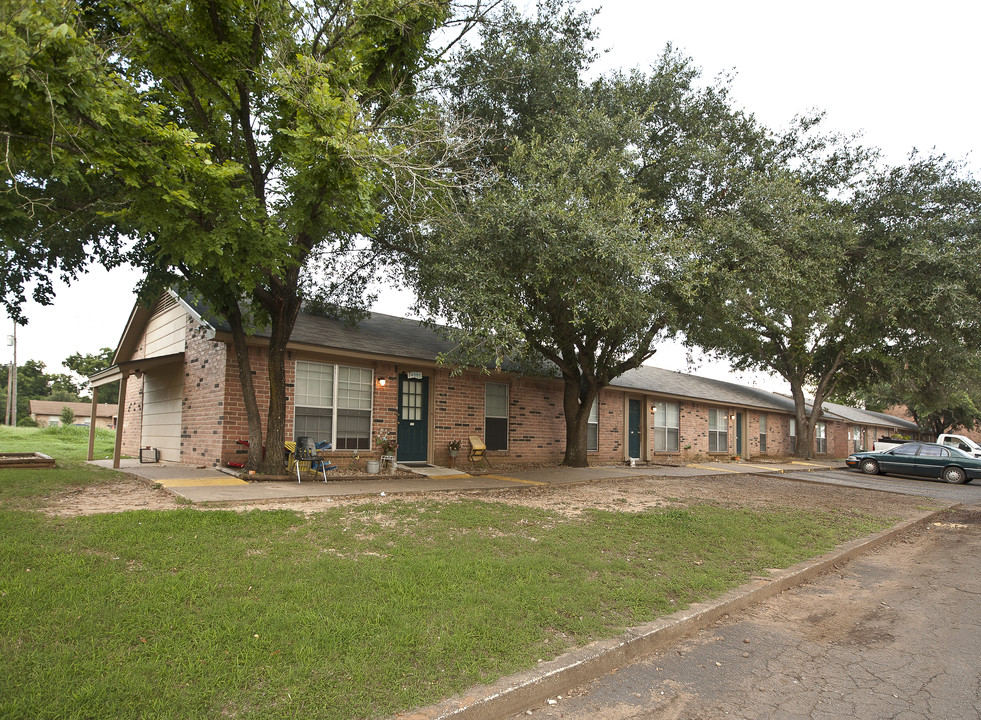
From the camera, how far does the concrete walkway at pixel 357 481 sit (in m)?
8.61

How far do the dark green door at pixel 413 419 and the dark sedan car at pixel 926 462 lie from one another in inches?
669

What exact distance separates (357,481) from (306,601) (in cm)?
665

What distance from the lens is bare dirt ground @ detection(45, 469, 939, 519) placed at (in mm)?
7637

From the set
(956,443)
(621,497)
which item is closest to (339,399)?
(621,497)

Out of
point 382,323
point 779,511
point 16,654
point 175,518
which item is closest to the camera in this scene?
point 16,654

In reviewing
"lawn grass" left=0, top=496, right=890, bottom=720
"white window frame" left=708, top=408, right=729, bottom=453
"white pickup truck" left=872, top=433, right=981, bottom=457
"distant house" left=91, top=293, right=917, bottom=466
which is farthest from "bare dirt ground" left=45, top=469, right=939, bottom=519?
"white pickup truck" left=872, top=433, right=981, bottom=457

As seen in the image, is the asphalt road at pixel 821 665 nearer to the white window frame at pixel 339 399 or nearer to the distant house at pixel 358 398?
the distant house at pixel 358 398

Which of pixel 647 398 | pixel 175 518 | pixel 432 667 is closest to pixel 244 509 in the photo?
pixel 175 518

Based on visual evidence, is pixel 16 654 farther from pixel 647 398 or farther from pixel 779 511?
pixel 647 398

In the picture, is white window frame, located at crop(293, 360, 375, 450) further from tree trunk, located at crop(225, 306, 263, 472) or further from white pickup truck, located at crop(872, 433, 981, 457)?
white pickup truck, located at crop(872, 433, 981, 457)

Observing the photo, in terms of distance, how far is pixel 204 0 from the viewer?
7.90m

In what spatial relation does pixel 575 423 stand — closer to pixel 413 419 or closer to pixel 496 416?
pixel 496 416

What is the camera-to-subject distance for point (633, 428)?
20219mm

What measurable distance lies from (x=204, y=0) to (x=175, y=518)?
6760 mm
